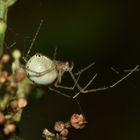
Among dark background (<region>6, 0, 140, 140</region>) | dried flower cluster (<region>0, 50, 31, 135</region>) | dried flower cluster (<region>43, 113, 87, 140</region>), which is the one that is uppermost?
dried flower cluster (<region>0, 50, 31, 135</region>)

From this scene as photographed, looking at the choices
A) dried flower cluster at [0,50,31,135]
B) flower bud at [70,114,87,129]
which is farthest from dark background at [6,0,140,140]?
dried flower cluster at [0,50,31,135]

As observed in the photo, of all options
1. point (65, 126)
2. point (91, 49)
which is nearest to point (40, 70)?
point (65, 126)

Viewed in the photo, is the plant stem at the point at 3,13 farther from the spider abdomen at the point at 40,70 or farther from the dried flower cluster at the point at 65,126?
the dried flower cluster at the point at 65,126

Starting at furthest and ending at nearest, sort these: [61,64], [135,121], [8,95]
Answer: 1. [135,121]
2. [61,64]
3. [8,95]

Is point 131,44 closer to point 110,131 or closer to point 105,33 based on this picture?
point 105,33

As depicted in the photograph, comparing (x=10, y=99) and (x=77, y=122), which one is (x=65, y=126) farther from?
(x=10, y=99)

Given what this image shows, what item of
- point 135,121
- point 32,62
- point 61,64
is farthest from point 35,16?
point 32,62

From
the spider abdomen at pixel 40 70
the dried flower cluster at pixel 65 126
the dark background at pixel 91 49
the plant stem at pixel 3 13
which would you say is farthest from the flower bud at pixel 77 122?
the dark background at pixel 91 49

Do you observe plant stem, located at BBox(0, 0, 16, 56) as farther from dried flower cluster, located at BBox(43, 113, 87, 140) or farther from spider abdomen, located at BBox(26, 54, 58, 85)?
dried flower cluster, located at BBox(43, 113, 87, 140)
